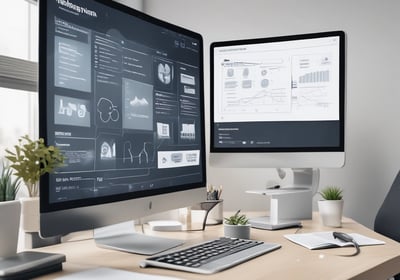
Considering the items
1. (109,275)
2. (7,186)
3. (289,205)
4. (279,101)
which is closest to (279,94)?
(279,101)

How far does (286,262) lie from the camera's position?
3.82 ft

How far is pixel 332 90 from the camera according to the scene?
1.85 meters

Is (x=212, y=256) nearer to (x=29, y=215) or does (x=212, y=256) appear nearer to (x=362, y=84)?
(x=29, y=215)

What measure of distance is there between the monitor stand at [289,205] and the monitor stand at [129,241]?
1.48 feet

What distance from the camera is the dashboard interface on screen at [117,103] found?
1.07 m

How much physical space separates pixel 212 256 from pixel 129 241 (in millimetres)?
300

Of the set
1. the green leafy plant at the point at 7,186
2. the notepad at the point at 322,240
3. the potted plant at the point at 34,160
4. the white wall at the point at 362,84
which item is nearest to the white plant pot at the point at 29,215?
the green leafy plant at the point at 7,186

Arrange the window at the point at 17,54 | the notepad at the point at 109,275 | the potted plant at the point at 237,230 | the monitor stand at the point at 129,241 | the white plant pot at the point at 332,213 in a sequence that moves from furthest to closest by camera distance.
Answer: the window at the point at 17,54
the white plant pot at the point at 332,213
the potted plant at the point at 237,230
the monitor stand at the point at 129,241
the notepad at the point at 109,275

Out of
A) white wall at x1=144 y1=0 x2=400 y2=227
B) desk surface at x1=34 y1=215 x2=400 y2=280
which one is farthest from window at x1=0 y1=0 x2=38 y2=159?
white wall at x1=144 y1=0 x2=400 y2=227

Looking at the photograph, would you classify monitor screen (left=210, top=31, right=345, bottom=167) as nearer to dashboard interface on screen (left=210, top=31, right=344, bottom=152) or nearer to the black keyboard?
dashboard interface on screen (left=210, top=31, right=344, bottom=152)

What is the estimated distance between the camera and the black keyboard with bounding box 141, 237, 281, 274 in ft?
3.50

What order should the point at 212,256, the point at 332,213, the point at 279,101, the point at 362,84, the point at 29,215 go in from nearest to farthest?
the point at 212,256 → the point at 29,215 → the point at 332,213 → the point at 279,101 → the point at 362,84

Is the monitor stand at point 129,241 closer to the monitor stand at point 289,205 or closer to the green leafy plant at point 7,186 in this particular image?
the green leafy plant at point 7,186

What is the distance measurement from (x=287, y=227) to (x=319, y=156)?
306 mm
